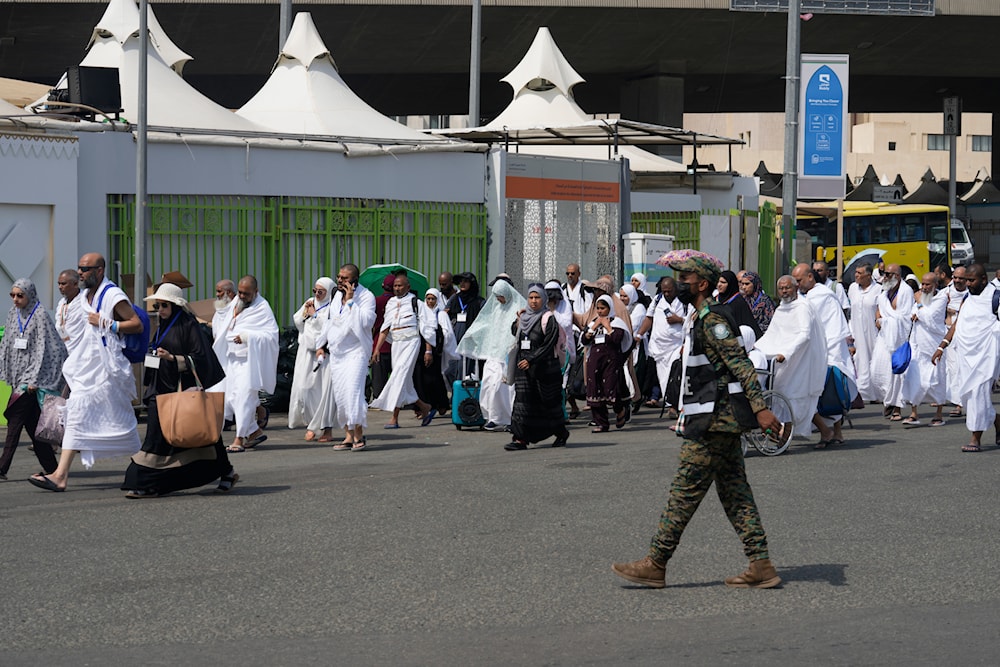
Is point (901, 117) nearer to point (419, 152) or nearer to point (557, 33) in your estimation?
point (557, 33)

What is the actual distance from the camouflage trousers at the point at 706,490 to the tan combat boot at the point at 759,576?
0.05 m

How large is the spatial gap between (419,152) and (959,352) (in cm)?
967

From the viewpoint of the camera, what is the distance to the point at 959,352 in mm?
13484

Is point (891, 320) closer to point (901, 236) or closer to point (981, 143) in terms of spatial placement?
point (901, 236)

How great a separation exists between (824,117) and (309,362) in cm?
1037

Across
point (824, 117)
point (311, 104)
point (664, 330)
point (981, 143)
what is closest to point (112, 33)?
point (311, 104)

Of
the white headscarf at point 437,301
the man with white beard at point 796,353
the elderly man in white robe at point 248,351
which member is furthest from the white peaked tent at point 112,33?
the man with white beard at point 796,353

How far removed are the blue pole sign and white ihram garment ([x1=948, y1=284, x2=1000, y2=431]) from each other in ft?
27.1

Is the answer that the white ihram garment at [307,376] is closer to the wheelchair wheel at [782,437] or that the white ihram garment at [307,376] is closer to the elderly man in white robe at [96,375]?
the elderly man in white robe at [96,375]

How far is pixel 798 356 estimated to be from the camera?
42.2ft

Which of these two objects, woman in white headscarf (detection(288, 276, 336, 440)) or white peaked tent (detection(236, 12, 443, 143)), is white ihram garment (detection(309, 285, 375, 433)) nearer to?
woman in white headscarf (detection(288, 276, 336, 440))

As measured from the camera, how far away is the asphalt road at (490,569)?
6168 millimetres

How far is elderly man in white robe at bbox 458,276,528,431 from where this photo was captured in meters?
14.9

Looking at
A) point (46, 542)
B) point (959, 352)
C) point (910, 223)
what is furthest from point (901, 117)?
point (46, 542)
